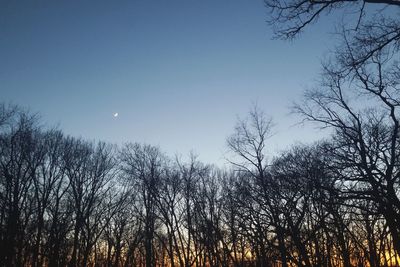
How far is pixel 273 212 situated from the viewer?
2033 centimetres

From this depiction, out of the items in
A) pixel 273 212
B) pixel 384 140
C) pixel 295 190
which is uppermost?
pixel 384 140

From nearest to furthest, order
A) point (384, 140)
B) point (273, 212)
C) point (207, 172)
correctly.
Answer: point (384, 140)
point (273, 212)
point (207, 172)

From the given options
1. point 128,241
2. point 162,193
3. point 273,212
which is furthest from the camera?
point 128,241

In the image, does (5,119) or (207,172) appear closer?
(5,119)

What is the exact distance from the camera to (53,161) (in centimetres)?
2611

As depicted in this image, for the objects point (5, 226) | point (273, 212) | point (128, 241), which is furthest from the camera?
point (128, 241)

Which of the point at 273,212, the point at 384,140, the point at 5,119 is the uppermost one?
the point at 5,119

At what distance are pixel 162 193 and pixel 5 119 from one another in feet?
52.4

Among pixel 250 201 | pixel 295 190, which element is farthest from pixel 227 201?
pixel 295 190

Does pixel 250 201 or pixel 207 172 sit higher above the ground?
pixel 207 172

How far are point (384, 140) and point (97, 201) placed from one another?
83.5 feet

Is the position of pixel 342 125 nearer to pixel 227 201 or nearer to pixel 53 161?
pixel 227 201

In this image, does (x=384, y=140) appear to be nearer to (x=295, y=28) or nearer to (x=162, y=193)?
(x=295, y=28)

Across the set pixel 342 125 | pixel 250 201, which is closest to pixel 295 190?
pixel 250 201
